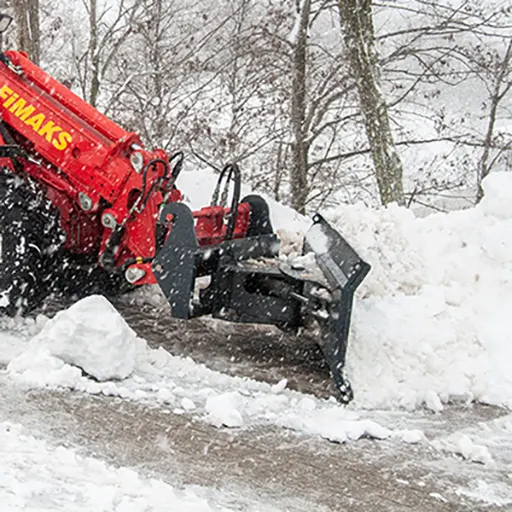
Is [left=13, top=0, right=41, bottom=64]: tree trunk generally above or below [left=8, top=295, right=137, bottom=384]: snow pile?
above

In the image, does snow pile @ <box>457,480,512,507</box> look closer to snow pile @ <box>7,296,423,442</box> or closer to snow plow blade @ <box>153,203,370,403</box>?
snow pile @ <box>7,296,423,442</box>

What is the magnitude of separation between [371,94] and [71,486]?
6.83 meters

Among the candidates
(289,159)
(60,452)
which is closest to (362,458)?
(60,452)

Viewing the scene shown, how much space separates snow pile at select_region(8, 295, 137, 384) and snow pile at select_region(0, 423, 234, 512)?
949 mm

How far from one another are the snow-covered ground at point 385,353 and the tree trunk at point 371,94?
2576mm

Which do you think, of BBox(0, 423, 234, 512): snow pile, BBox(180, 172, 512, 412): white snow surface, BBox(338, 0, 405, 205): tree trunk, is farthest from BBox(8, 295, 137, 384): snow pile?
BBox(338, 0, 405, 205): tree trunk

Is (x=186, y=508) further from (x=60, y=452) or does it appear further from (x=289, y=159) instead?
(x=289, y=159)

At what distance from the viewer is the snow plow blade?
4941 mm

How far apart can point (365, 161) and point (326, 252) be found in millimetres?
7109

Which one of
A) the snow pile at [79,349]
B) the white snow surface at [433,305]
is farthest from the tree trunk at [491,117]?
the snow pile at [79,349]

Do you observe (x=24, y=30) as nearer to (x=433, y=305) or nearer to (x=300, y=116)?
(x=300, y=116)

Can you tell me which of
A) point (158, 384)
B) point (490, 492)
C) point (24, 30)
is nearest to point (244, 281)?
point (158, 384)

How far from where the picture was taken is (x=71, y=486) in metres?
2.99

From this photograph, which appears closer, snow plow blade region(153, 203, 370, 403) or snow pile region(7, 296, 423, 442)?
snow pile region(7, 296, 423, 442)
